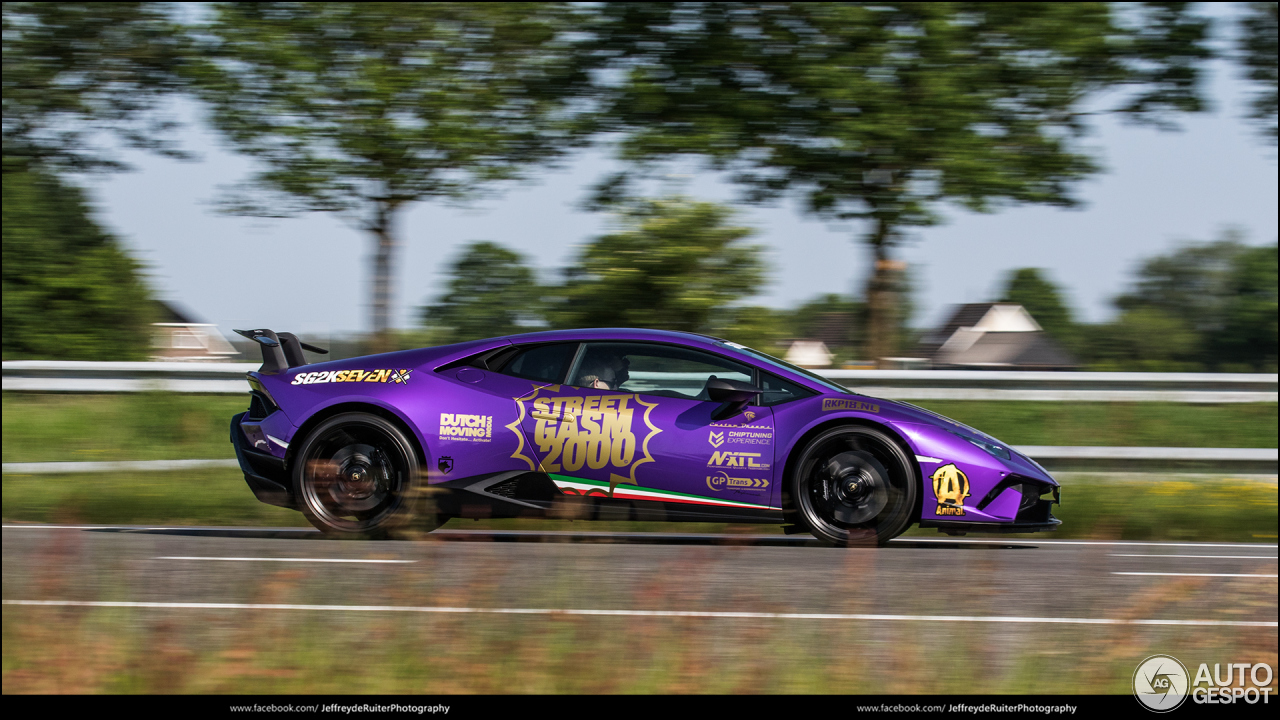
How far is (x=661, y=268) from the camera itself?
11203 millimetres

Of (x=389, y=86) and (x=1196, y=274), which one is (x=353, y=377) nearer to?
(x=389, y=86)

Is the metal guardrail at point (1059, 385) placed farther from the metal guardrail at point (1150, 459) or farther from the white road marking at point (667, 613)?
the white road marking at point (667, 613)

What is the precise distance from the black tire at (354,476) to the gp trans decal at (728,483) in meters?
1.66

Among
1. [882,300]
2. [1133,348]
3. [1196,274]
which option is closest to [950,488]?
[882,300]

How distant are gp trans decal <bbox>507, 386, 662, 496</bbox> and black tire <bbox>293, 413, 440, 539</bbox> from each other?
2.34 ft

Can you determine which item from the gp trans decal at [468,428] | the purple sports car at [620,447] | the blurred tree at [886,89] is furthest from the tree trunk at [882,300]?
the gp trans decal at [468,428]

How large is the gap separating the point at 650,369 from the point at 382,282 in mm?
5714

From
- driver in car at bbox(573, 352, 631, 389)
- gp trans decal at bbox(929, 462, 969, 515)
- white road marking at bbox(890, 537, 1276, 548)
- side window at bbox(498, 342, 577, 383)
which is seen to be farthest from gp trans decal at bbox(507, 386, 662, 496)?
white road marking at bbox(890, 537, 1276, 548)

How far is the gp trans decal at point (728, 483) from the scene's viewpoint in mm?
6203

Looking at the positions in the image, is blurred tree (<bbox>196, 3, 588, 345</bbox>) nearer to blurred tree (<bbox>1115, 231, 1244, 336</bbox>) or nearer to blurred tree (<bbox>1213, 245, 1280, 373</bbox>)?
blurred tree (<bbox>1213, 245, 1280, 373</bbox>)

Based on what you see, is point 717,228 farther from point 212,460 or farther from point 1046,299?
point 1046,299

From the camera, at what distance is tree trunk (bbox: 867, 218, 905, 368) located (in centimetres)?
1130

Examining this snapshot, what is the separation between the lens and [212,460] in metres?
8.91

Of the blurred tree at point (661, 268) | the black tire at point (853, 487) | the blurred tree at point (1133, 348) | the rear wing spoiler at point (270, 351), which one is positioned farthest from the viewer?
the blurred tree at point (1133, 348)
